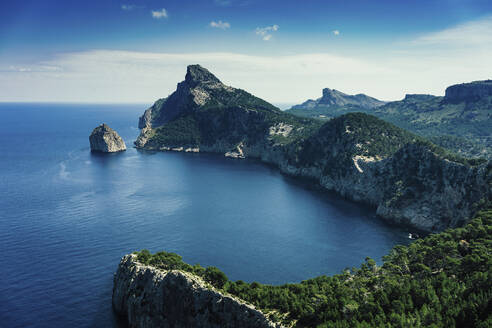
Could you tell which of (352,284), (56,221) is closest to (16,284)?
(56,221)

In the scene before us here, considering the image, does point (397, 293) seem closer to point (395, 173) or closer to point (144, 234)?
point (144, 234)

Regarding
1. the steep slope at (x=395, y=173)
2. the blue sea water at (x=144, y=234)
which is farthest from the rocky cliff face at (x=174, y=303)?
the steep slope at (x=395, y=173)

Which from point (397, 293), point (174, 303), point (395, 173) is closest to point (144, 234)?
point (174, 303)

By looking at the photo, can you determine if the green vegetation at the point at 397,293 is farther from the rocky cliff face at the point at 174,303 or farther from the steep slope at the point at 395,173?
the steep slope at the point at 395,173

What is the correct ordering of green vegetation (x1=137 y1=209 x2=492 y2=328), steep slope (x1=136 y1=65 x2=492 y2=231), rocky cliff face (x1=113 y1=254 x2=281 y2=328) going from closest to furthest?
green vegetation (x1=137 y1=209 x2=492 y2=328), rocky cliff face (x1=113 y1=254 x2=281 y2=328), steep slope (x1=136 y1=65 x2=492 y2=231)

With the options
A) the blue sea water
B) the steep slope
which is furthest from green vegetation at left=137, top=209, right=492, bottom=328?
the steep slope

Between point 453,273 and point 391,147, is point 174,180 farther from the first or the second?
point 453,273

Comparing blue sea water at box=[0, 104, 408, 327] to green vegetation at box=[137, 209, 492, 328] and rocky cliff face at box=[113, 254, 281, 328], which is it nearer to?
rocky cliff face at box=[113, 254, 281, 328]
